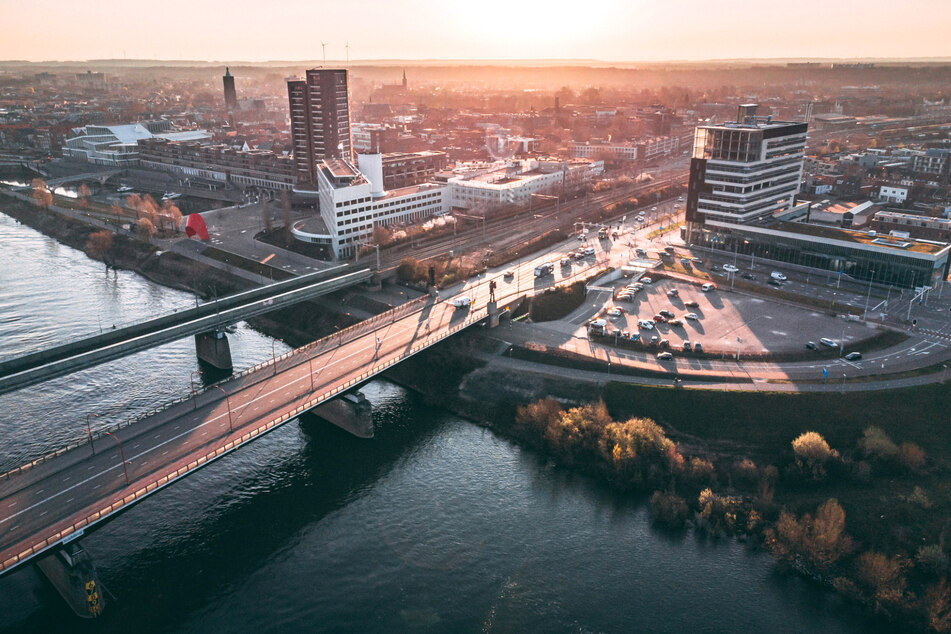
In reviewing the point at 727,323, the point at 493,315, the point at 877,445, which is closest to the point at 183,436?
the point at 493,315

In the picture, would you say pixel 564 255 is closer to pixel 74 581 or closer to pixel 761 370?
pixel 761 370

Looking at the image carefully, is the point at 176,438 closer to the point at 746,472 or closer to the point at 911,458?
the point at 746,472

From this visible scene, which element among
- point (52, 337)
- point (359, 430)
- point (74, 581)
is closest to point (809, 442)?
point (359, 430)

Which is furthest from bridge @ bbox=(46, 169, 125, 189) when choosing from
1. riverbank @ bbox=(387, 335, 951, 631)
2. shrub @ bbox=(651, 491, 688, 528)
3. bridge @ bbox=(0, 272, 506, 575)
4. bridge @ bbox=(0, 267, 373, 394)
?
shrub @ bbox=(651, 491, 688, 528)

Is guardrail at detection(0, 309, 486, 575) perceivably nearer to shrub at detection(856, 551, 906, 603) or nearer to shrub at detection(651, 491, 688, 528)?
shrub at detection(651, 491, 688, 528)

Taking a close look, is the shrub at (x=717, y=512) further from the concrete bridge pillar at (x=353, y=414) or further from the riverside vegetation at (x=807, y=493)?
the concrete bridge pillar at (x=353, y=414)
